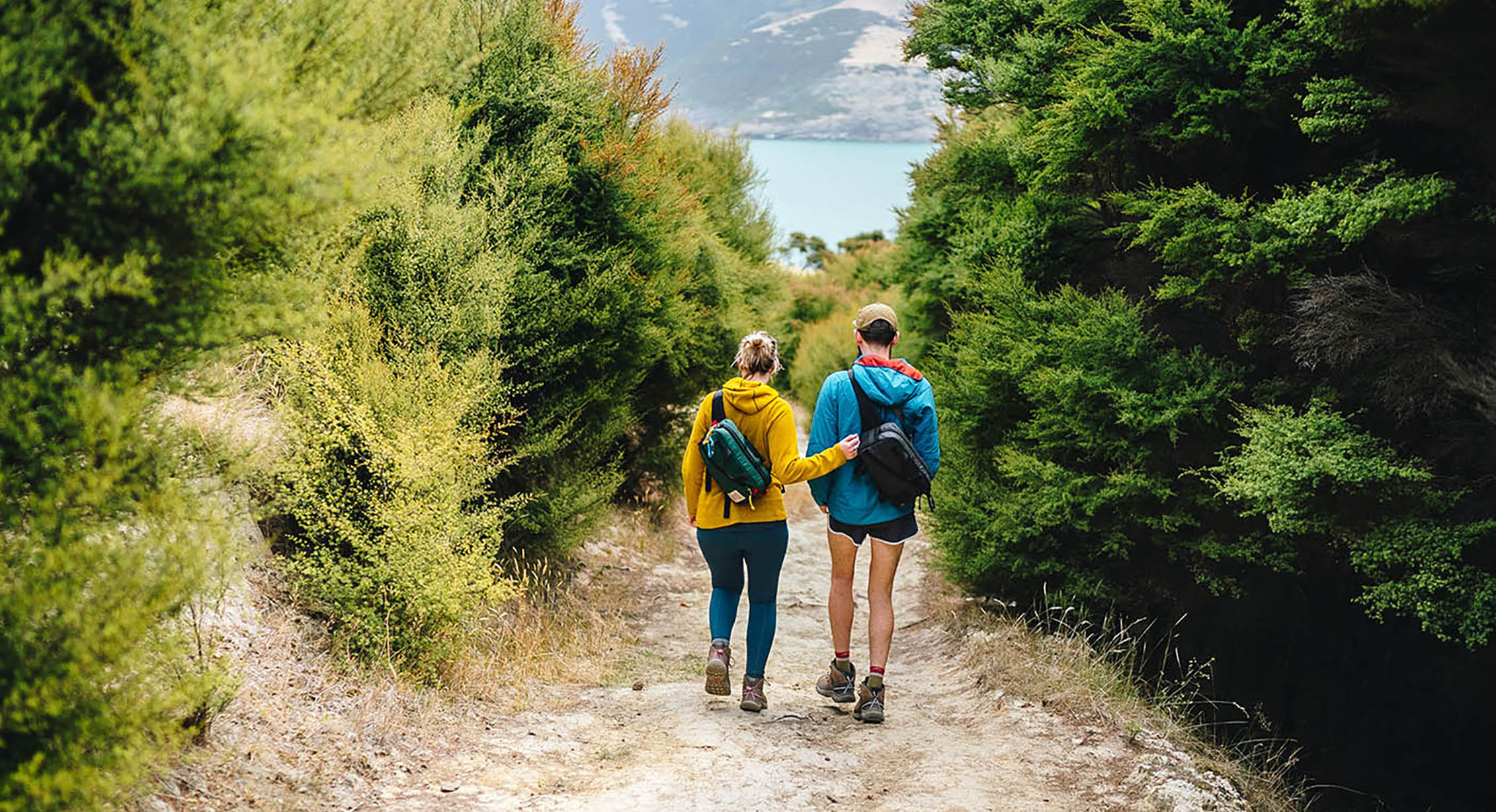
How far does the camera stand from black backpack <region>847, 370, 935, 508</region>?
5.59 meters

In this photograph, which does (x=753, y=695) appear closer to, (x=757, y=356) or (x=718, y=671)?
(x=718, y=671)

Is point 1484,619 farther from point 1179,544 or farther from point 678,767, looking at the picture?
point 678,767

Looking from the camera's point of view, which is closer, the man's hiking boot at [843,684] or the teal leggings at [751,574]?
the teal leggings at [751,574]

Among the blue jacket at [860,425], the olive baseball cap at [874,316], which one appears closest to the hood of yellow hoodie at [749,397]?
the blue jacket at [860,425]

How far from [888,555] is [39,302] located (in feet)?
14.3

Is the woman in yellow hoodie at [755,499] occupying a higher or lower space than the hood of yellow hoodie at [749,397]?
lower

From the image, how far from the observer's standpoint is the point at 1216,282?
289 inches

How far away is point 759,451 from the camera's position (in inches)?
223

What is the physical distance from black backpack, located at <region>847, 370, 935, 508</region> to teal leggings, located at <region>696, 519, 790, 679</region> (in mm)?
634

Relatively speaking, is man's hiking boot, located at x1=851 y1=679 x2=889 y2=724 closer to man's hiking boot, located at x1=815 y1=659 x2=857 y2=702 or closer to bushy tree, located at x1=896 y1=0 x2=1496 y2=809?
man's hiking boot, located at x1=815 y1=659 x2=857 y2=702

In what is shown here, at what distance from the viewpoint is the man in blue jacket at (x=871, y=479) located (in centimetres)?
575

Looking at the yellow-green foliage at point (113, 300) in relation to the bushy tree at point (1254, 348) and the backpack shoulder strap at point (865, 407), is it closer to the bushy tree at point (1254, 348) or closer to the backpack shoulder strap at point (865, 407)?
the backpack shoulder strap at point (865, 407)

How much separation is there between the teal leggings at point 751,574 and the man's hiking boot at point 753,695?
0.11 ft

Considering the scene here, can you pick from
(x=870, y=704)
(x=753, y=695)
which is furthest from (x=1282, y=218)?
(x=753, y=695)
